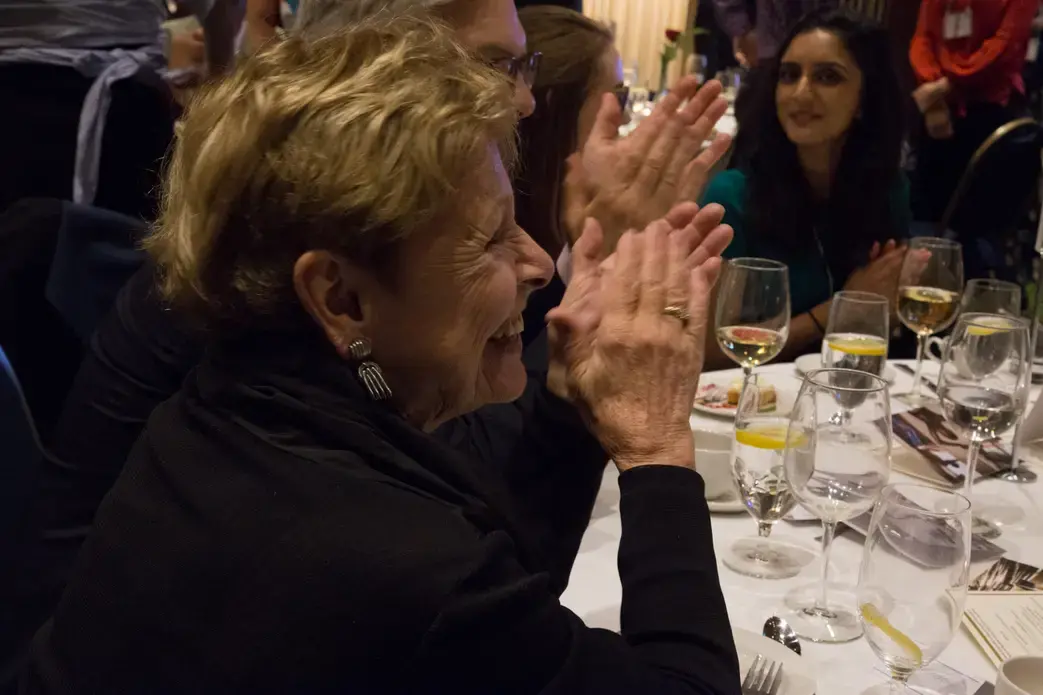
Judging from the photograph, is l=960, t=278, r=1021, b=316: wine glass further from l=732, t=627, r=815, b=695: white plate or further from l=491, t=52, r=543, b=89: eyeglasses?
l=732, t=627, r=815, b=695: white plate

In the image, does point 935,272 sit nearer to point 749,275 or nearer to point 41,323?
point 749,275

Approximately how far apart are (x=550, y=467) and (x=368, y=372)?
441mm

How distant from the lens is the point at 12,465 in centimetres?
108

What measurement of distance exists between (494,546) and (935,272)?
1.32 metres

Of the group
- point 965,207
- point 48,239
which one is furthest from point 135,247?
point 965,207

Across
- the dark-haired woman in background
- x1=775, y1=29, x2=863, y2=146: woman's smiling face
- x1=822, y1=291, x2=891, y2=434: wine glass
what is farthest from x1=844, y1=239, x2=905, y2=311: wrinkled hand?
x1=822, y1=291, x2=891, y2=434: wine glass

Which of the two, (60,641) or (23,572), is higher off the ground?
(60,641)

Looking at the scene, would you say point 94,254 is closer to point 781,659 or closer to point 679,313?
point 679,313

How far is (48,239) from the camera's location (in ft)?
5.45

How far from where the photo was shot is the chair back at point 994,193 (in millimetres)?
3170

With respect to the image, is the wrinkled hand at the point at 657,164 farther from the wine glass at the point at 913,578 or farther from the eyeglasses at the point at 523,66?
the wine glass at the point at 913,578

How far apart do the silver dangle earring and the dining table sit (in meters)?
0.37

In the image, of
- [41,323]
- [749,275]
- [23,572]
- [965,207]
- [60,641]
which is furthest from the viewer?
[965,207]

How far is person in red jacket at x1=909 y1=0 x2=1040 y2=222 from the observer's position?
13.1 feet
